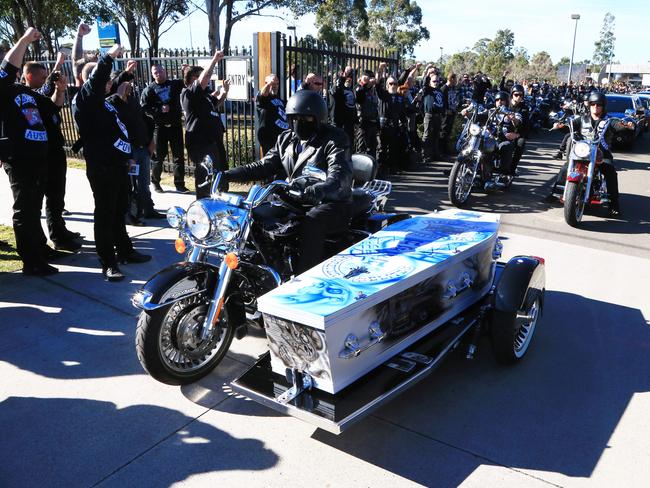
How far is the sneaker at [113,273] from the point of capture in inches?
206

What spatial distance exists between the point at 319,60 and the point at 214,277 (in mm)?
7270

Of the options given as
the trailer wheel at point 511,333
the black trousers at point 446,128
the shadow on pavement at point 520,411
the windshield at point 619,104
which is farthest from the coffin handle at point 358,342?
the windshield at point 619,104

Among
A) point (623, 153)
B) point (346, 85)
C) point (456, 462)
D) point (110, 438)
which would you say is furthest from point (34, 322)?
point (623, 153)

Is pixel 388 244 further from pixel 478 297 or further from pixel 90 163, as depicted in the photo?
pixel 90 163

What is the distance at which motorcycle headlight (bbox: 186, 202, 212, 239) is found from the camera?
328cm

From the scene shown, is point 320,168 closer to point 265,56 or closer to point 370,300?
point 370,300

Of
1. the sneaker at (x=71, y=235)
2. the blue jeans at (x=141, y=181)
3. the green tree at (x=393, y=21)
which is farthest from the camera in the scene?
the green tree at (x=393, y=21)

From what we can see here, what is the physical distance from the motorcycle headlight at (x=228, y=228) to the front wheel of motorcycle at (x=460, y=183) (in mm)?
5574

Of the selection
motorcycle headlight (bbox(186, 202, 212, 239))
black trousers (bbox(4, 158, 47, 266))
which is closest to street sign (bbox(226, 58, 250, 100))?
black trousers (bbox(4, 158, 47, 266))

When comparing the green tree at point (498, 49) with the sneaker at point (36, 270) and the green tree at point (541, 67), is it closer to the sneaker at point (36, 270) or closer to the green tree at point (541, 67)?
the green tree at point (541, 67)

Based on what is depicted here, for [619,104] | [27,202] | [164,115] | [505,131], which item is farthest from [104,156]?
[619,104]

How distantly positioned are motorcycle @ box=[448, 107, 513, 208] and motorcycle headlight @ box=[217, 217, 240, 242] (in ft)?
18.3

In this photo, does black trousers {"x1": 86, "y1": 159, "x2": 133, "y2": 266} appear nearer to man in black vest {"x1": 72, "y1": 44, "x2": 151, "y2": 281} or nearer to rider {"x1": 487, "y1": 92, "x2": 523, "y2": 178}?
man in black vest {"x1": 72, "y1": 44, "x2": 151, "y2": 281}

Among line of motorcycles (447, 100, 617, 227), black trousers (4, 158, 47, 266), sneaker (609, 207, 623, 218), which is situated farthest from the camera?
sneaker (609, 207, 623, 218)
